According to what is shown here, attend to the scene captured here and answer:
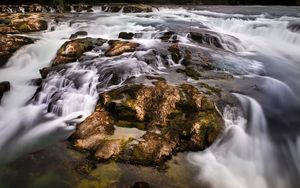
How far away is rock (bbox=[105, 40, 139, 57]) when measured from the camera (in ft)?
36.5

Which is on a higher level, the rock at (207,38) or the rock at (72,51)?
the rock at (72,51)

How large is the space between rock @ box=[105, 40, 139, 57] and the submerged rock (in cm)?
327

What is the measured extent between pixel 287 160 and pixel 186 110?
7.58 feet

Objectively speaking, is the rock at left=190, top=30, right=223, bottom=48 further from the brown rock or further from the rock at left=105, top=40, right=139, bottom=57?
the brown rock

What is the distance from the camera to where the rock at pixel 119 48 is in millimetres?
11124

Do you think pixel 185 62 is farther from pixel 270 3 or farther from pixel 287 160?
pixel 270 3

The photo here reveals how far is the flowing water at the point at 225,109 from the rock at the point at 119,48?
14.3 inches

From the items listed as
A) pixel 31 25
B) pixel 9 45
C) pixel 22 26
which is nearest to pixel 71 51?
pixel 9 45

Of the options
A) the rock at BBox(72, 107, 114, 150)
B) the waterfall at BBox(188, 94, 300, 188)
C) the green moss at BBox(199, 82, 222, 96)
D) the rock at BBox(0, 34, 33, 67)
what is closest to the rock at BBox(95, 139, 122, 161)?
the rock at BBox(72, 107, 114, 150)

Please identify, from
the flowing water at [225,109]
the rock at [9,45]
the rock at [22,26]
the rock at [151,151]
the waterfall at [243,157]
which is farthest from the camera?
the rock at [22,26]

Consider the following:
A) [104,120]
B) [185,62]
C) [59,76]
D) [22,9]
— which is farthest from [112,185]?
[22,9]

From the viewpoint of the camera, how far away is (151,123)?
7.12 m

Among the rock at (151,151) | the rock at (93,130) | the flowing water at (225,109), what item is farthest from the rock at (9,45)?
the rock at (151,151)

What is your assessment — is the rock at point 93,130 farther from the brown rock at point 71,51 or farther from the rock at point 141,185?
the brown rock at point 71,51
